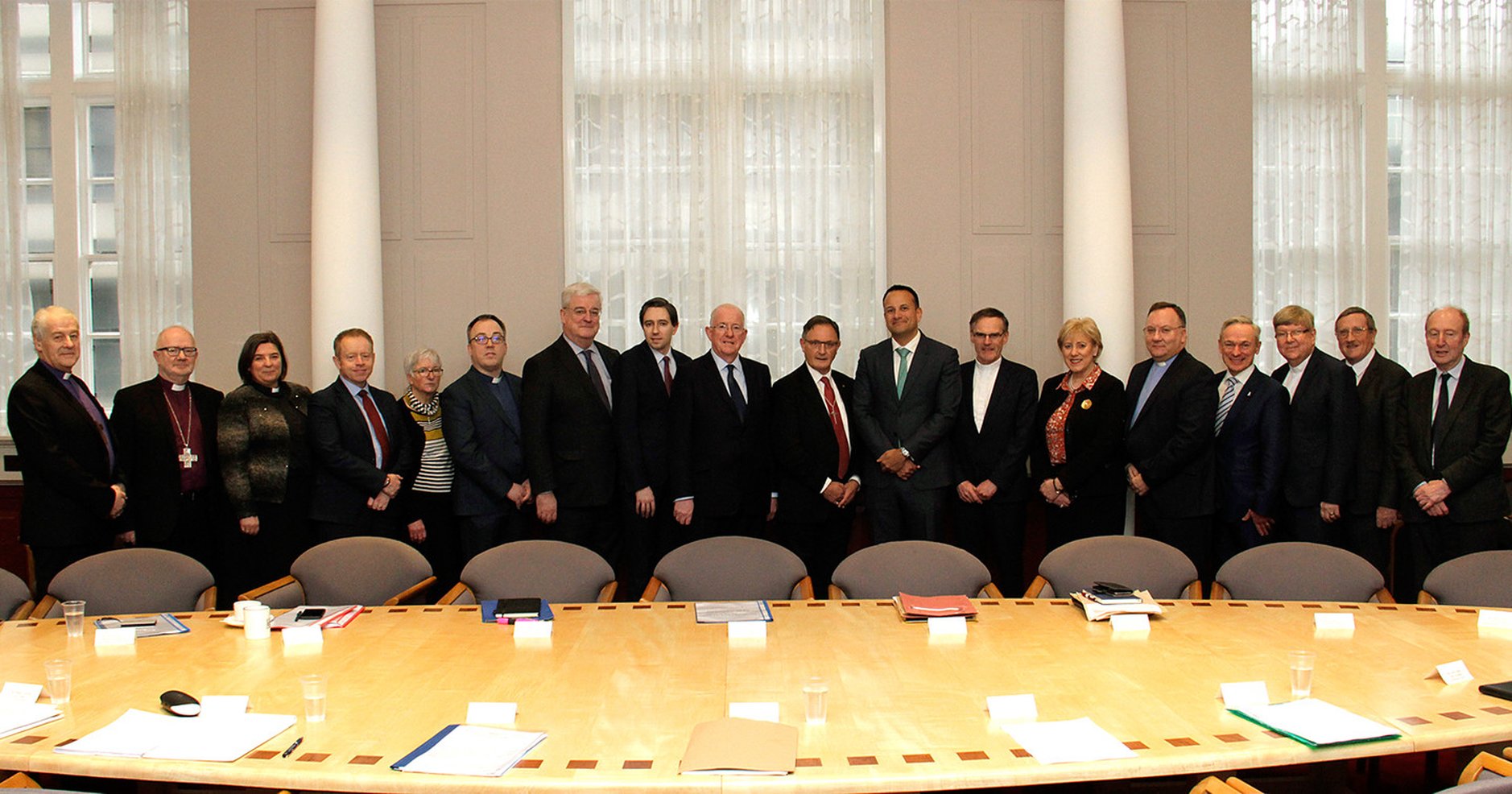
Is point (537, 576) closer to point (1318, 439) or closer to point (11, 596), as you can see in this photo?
point (11, 596)

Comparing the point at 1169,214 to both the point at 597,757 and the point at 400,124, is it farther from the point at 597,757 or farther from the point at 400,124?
the point at 597,757

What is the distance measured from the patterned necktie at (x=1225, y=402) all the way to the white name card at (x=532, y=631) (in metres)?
3.39

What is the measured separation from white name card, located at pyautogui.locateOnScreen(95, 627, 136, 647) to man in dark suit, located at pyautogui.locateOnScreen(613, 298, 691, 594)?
94.4 inches

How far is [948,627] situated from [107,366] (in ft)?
21.0

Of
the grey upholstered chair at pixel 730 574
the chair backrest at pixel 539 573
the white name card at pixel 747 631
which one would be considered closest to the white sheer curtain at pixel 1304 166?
the grey upholstered chair at pixel 730 574

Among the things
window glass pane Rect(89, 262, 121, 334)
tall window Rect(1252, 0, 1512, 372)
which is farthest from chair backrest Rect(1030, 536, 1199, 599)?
window glass pane Rect(89, 262, 121, 334)

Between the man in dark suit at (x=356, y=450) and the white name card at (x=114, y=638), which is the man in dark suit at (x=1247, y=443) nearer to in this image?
the man in dark suit at (x=356, y=450)

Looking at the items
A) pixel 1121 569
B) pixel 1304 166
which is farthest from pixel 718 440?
pixel 1304 166

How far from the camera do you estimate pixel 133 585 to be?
3.91m

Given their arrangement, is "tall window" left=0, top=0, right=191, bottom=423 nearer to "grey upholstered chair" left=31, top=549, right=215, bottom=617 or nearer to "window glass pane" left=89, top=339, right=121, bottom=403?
"window glass pane" left=89, top=339, right=121, bottom=403

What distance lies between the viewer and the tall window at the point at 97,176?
7090 millimetres

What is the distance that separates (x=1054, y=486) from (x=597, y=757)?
3.52 metres

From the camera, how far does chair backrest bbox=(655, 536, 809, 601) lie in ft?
13.3

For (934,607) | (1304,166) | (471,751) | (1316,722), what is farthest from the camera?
(1304,166)
